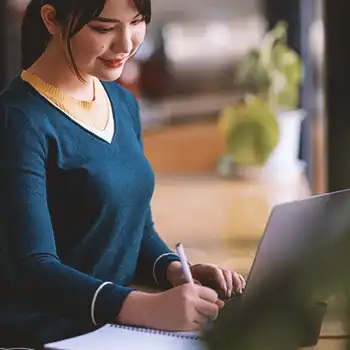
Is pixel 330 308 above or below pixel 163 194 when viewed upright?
above

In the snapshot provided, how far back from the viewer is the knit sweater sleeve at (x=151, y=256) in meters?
0.70

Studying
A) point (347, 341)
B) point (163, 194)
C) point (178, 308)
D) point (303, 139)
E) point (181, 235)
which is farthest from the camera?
point (303, 139)

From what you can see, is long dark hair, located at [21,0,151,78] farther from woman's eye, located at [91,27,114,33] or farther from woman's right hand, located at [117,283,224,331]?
woman's right hand, located at [117,283,224,331]

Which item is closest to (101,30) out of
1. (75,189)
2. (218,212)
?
(75,189)

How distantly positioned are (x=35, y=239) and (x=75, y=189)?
0.05 m

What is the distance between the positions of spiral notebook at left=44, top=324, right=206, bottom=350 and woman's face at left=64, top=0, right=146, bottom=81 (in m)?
0.18

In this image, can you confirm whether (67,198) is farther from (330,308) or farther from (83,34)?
(330,308)

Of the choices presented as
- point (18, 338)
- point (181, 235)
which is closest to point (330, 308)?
point (18, 338)

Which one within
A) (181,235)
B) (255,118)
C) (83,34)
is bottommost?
(181,235)

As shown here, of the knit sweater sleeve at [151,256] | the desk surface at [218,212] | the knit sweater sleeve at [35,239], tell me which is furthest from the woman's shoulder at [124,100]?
the desk surface at [218,212]

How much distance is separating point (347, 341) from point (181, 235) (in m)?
0.84

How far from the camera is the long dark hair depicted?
1.96 feet

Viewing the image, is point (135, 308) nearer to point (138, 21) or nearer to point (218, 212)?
point (138, 21)

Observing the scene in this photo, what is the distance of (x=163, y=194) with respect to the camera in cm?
142
